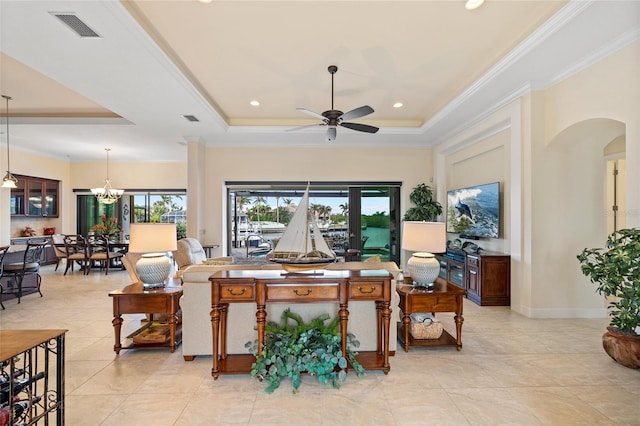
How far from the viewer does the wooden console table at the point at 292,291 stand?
2340 mm

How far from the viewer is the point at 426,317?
10.3 feet

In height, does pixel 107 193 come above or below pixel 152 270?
above

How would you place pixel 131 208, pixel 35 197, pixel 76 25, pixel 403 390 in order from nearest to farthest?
pixel 403 390
pixel 76 25
pixel 35 197
pixel 131 208

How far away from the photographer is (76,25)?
255cm

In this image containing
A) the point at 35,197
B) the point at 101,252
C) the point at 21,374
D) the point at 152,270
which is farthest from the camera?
the point at 35,197

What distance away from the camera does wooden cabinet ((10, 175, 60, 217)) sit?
24.8ft

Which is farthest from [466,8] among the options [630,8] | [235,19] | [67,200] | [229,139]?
[67,200]

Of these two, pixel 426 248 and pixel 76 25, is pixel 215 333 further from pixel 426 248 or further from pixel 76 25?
pixel 76 25

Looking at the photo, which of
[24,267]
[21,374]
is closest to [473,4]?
[21,374]

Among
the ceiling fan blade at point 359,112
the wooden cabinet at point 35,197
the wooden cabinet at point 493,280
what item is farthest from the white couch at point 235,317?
the wooden cabinet at point 35,197

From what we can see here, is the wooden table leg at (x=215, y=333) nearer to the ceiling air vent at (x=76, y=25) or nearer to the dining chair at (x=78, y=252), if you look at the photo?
the ceiling air vent at (x=76, y=25)

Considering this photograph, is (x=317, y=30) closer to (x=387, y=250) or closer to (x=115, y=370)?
(x=115, y=370)

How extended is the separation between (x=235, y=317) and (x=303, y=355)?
739 millimetres

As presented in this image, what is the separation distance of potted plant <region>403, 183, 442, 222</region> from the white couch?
3849 millimetres
